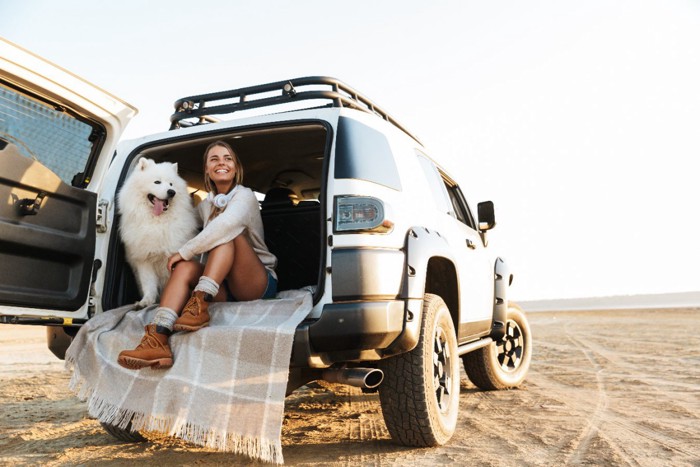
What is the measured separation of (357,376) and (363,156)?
3.69ft

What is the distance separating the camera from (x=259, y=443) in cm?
251

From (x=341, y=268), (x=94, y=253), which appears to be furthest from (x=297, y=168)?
(x=341, y=268)

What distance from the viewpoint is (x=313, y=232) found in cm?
405

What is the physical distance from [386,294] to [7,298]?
75.2 inches

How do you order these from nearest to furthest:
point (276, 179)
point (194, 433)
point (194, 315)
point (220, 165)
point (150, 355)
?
point (194, 433) < point (150, 355) < point (194, 315) < point (220, 165) < point (276, 179)

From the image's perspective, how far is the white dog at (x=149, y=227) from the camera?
3.47 meters

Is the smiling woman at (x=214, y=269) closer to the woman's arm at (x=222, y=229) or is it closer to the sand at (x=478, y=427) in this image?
the woman's arm at (x=222, y=229)

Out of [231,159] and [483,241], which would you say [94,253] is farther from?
[483,241]

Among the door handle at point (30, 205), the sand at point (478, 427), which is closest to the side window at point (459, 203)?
the sand at point (478, 427)

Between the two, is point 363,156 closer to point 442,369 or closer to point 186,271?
point 186,271

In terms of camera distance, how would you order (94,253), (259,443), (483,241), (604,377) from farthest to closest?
(604,377), (483,241), (94,253), (259,443)

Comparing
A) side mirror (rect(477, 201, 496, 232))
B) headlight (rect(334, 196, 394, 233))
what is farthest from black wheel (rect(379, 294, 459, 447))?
side mirror (rect(477, 201, 496, 232))

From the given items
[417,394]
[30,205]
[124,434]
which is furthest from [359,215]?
[124,434]

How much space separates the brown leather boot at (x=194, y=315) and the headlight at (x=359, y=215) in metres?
0.81
